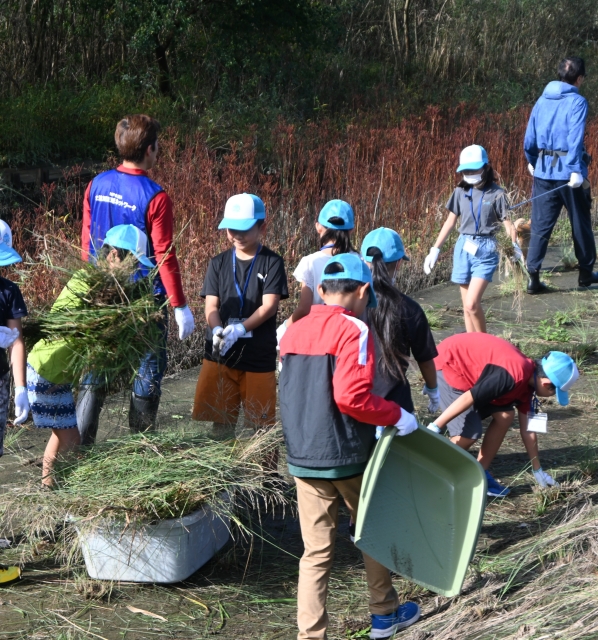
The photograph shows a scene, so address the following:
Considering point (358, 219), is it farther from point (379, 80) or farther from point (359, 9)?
point (359, 9)

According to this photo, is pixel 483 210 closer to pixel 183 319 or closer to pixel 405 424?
pixel 183 319

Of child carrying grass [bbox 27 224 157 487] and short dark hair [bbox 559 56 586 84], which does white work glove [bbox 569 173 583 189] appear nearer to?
short dark hair [bbox 559 56 586 84]

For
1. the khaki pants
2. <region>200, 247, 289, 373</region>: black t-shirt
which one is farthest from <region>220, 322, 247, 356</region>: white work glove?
the khaki pants

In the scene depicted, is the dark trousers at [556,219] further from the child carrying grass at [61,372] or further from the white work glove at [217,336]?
the child carrying grass at [61,372]

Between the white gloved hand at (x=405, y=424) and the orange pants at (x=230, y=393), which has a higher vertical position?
the white gloved hand at (x=405, y=424)

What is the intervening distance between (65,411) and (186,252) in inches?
115

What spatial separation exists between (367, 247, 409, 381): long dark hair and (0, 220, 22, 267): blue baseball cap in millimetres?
1505

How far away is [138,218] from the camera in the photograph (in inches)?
160

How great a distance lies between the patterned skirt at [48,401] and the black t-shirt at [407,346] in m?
1.37

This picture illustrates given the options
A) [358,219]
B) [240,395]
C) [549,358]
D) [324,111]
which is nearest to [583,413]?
[549,358]

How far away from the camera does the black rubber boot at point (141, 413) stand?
4051 mm

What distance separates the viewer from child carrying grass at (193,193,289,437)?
13.4 feet

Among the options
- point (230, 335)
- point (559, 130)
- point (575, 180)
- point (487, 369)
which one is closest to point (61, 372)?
point (230, 335)

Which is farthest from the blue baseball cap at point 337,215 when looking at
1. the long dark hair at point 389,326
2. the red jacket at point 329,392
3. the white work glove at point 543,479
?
the white work glove at point 543,479
